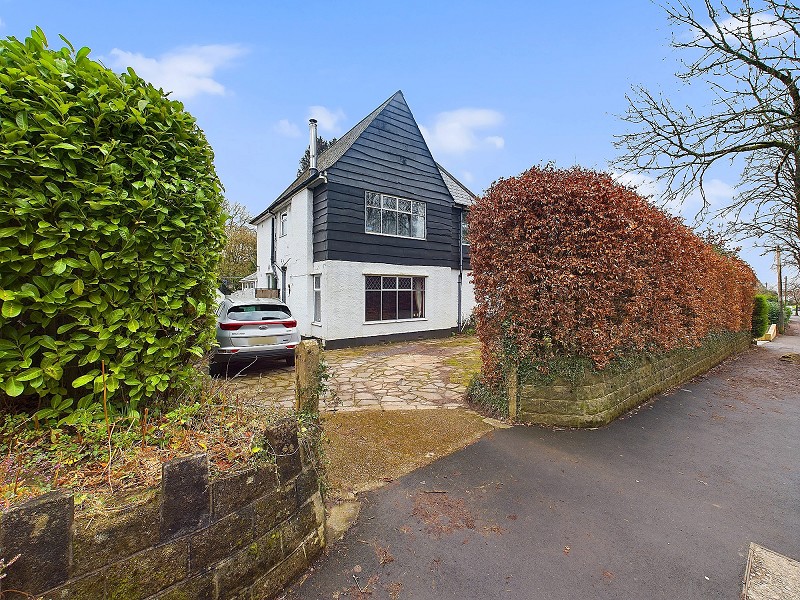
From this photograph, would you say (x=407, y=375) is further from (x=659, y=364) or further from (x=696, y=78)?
(x=696, y=78)

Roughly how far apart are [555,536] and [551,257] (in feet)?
10.2

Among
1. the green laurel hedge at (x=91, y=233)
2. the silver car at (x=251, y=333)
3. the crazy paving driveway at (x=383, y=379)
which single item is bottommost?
the crazy paving driveway at (x=383, y=379)

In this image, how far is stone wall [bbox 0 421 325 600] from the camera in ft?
4.52

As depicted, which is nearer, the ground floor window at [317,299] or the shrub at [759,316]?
the ground floor window at [317,299]

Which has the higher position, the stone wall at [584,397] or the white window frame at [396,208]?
the white window frame at [396,208]

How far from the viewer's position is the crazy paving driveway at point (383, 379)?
5699 mm

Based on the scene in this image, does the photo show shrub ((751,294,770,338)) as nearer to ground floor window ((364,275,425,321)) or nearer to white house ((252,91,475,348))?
white house ((252,91,475,348))

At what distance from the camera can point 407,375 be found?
757cm

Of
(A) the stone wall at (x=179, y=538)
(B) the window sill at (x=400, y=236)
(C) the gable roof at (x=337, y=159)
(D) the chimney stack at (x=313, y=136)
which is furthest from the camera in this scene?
(D) the chimney stack at (x=313, y=136)

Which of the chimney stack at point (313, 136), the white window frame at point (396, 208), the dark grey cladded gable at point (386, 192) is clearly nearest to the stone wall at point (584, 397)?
the dark grey cladded gable at point (386, 192)

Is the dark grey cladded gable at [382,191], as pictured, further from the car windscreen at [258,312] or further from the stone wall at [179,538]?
the stone wall at [179,538]

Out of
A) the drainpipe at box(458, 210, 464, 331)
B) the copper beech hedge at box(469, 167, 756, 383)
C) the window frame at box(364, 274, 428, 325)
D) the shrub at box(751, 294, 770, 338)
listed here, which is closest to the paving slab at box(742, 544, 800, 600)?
the copper beech hedge at box(469, 167, 756, 383)

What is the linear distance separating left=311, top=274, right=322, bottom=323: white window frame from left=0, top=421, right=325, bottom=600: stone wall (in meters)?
9.77

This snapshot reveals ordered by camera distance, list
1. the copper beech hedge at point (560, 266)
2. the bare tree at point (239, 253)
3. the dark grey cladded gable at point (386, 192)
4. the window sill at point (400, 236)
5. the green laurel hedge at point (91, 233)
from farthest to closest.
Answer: the bare tree at point (239, 253)
the window sill at point (400, 236)
the dark grey cladded gable at point (386, 192)
the copper beech hedge at point (560, 266)
the green laurel hedge at point (91, 233)
